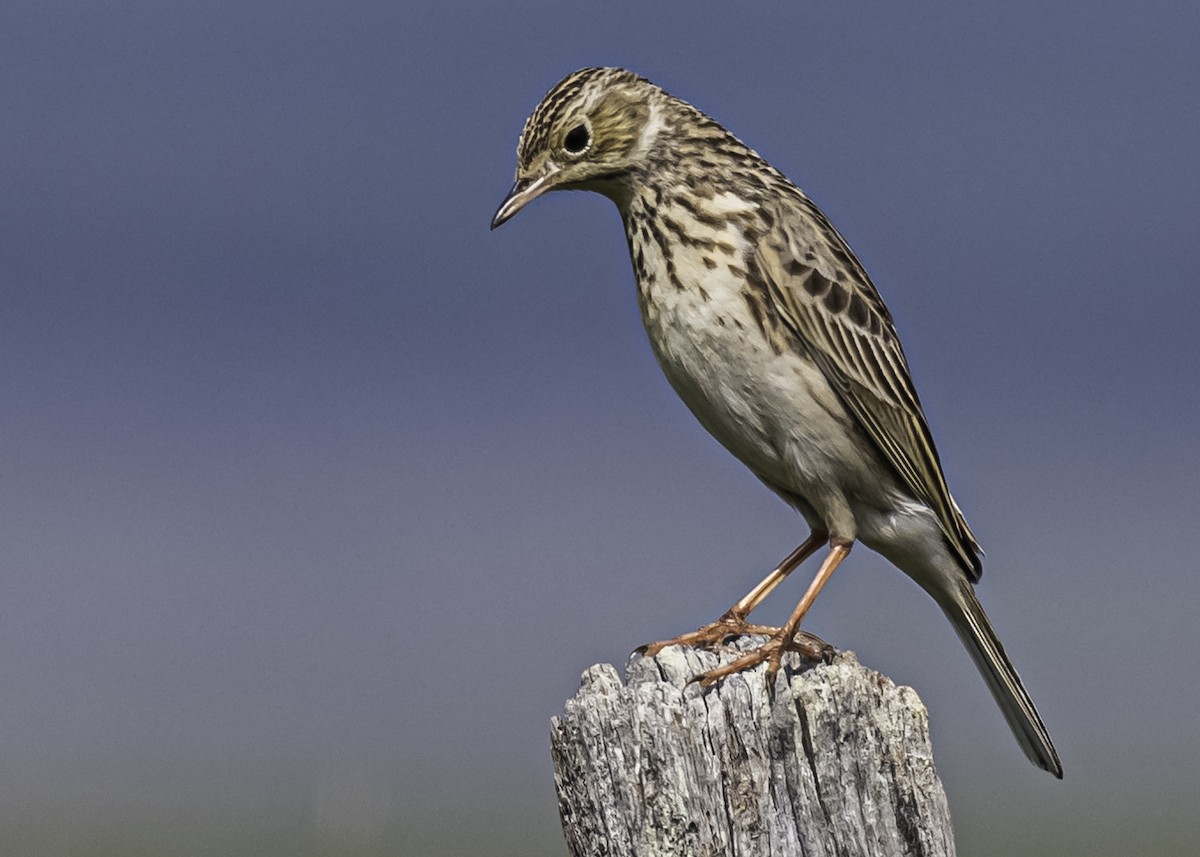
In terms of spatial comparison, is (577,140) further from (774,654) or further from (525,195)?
(774,654)

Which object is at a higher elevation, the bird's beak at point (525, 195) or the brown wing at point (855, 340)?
the bird's beak at point (525, 195)

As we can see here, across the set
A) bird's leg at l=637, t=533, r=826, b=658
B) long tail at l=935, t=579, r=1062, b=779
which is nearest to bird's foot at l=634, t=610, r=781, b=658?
bird's leg at l=637, t=533, r=826, b=658

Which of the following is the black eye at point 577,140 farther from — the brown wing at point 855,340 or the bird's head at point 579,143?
the brown wing at point 855,340

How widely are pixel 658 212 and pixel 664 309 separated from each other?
0.57 metres

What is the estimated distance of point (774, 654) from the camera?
5.57 metres

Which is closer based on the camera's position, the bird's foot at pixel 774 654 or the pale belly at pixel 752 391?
the bird's foot at pixel 774 654

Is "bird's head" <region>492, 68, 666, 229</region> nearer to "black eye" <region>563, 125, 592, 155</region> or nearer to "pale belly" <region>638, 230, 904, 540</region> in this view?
"black eye" <region>563, 125, 592, 155</region>

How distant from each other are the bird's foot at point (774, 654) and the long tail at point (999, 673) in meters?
1.44

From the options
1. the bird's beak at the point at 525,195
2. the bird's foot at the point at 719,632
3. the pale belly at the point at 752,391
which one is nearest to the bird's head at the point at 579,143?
the bird's beak at the point at 525,195

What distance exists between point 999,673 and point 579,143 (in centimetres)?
321

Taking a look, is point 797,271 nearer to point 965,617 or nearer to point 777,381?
point 777,381

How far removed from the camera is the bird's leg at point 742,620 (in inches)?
243

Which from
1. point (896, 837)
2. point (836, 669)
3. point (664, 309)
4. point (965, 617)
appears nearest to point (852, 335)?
point (664, 309)

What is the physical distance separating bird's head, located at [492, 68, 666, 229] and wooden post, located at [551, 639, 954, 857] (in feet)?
9.93
